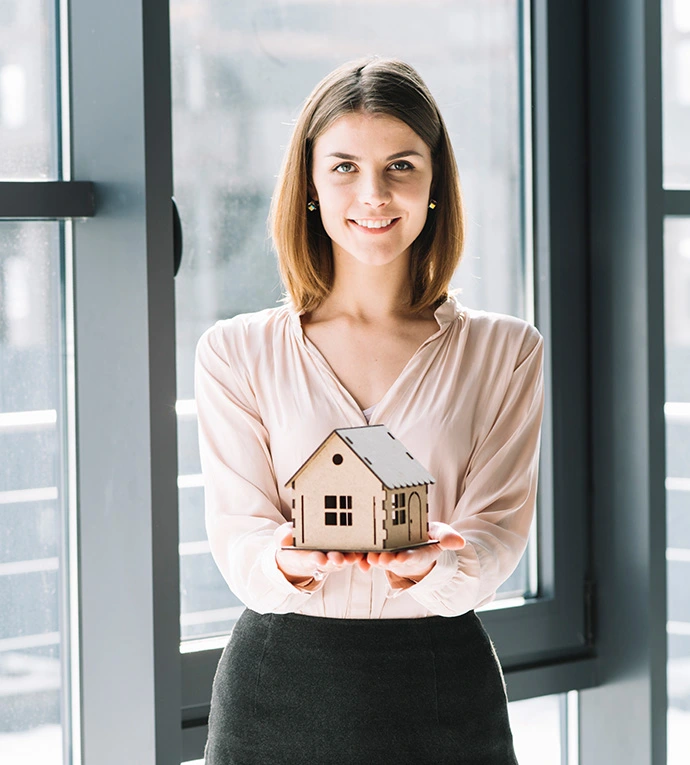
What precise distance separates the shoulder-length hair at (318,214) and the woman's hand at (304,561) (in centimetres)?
38

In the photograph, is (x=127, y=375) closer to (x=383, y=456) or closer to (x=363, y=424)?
(x=363, y=424)

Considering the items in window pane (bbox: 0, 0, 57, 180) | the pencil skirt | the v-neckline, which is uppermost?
window pane (bbox: 0, 0, 57, 180)

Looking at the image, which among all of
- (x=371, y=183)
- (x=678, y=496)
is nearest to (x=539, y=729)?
(x=678, y=496)

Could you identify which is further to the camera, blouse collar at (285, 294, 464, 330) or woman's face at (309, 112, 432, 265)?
blouse collar at (285, 294, 464, 330)

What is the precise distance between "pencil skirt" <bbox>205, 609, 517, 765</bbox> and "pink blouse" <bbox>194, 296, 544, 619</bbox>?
34 mm

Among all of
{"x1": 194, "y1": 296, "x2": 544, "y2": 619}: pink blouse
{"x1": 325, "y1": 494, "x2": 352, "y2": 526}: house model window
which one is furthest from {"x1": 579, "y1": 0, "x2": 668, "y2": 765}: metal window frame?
{"x1": 325, "y1": 494, "x2": 352, "y2": 526}: house model window

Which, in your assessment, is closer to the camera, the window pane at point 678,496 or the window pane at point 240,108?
the window pane at point 240,108

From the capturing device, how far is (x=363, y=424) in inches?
56.5

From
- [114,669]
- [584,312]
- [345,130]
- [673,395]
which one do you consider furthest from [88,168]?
[673,395]

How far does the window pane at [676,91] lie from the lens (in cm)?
215

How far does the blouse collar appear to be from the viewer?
1.52 meters

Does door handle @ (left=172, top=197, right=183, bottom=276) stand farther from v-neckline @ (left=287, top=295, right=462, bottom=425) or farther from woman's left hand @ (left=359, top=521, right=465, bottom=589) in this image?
woman's left hand @ (left=359, top=521, right=465, bottom=589)

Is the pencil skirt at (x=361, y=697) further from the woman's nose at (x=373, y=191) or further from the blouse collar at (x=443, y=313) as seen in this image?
the woman's nose at (x=373, y=191)

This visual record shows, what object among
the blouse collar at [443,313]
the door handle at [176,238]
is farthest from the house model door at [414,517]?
the door handle at [176,238]
